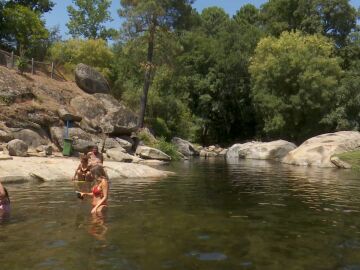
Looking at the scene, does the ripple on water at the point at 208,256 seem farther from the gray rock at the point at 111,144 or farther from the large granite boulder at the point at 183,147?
the large granite boulder at the point at 183,147

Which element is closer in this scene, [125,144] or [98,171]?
[98,171]

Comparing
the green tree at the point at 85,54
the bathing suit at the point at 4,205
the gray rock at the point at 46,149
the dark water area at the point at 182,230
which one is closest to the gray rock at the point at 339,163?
the dark water area at the point at 182,230

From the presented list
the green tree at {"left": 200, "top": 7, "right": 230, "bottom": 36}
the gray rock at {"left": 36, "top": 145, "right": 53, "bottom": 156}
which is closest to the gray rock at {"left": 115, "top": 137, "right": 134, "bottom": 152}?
the gray rock at {"left": 36, "top": 145, "right": 53, "bottom": 156}

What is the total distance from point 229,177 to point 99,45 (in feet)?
93.8

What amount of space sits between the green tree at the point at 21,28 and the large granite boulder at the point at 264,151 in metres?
20.5

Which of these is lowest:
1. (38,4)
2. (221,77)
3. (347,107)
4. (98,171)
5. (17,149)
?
(98,171)

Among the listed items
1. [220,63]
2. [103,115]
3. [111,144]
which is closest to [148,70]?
[103,115]

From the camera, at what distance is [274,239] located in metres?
9.53

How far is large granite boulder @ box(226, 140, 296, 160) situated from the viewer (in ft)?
143

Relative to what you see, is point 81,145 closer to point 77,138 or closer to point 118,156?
point 77,138

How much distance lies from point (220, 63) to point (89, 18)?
22146 mm

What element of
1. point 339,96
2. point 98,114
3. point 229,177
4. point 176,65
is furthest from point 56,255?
point 339,96

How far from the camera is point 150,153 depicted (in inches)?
1308

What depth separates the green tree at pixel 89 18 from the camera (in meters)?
69.2
